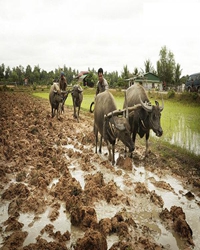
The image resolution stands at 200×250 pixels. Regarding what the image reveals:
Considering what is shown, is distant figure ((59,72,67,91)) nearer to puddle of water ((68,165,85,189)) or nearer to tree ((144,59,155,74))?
puddle of water ((68,165,85,189))

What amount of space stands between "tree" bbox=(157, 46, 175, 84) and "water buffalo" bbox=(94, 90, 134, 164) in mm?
29499

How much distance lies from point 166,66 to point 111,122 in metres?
31.1

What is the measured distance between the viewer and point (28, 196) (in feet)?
11.9

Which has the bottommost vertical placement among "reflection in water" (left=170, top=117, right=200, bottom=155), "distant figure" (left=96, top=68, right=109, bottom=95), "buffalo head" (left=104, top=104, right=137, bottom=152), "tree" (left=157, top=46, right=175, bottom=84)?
"reflection in water" (left=170, top=117, right=200, bottom=155)

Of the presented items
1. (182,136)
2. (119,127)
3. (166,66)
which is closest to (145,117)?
(119,127)

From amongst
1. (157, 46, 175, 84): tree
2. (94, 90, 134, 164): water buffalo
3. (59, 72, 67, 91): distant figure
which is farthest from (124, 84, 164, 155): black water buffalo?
(157, 46, 175, 84): tree

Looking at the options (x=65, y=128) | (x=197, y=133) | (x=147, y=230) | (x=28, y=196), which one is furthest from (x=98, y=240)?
(x=197, y=133)

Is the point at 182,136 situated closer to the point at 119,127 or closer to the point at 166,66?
the point at 119,127

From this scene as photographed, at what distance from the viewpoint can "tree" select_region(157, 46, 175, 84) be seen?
3297 centimetres

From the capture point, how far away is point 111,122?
498 cm

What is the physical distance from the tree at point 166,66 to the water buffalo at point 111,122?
29.5 meters

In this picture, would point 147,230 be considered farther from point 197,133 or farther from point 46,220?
point 197,133

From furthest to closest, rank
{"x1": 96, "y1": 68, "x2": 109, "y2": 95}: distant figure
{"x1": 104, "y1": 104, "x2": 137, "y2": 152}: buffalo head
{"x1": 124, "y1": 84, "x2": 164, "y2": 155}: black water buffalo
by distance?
{"x1": 96, "y1": 68, "x2": 109, "y2": 95}: distant figure
{"x1": 124, "y1": 84, "x2": 164, "y2": 155}: black water buffalo
{"x1": 104, "y1": 104, "x2": 137, "y2": 152}: buffalo head

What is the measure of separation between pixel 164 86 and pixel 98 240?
31275mm
